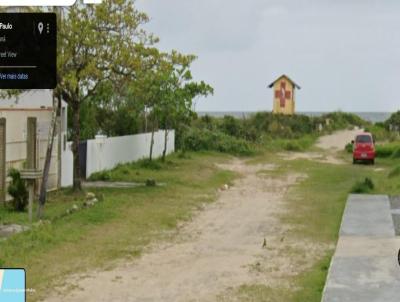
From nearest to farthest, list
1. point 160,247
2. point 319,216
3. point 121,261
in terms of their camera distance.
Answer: point 121,261 → point 160,247 → point 319,216

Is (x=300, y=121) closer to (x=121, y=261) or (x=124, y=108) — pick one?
(x=124, y=108)

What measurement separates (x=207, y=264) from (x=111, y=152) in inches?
593

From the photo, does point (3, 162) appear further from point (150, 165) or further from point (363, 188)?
point (150, 165)

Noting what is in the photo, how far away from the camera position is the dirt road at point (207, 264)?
7895 millimetres

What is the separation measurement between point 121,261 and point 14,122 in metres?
6.69

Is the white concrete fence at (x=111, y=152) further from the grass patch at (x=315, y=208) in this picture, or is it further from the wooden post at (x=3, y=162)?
→ the grass patch at (x=315, y=208)

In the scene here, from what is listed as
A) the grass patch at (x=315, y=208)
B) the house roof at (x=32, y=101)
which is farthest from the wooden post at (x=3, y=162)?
the grass patch at (x=315, y=208)

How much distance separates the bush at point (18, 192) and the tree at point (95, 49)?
2127 millimetres

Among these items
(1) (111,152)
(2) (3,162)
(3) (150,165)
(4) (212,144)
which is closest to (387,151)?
(4) (212,144)

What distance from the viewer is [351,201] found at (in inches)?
642

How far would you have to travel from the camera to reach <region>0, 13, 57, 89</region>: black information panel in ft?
11.2

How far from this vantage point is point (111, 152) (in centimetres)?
2428

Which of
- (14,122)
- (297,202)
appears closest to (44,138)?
(14,122)

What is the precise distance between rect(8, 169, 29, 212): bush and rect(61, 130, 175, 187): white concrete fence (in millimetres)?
4436
